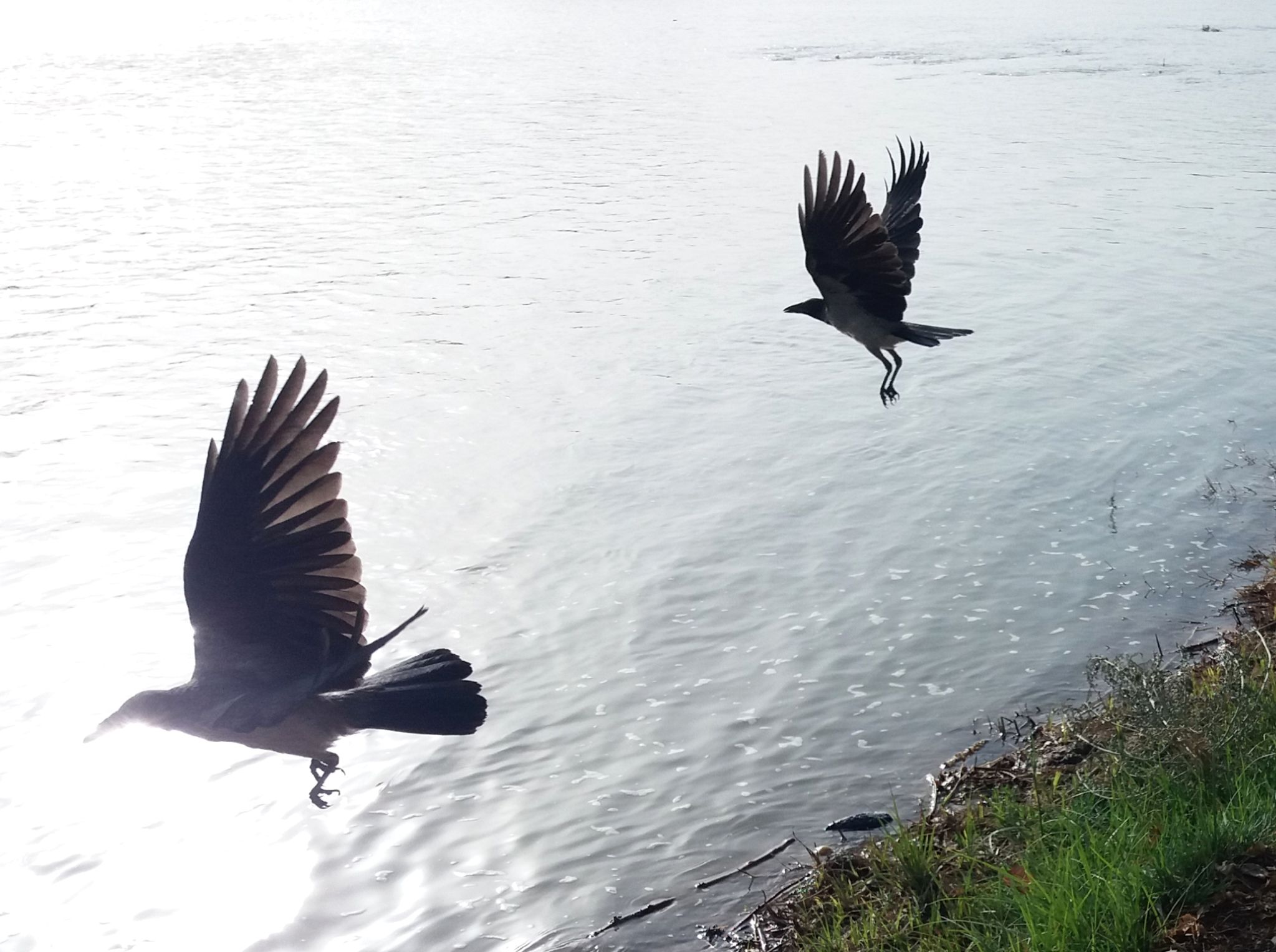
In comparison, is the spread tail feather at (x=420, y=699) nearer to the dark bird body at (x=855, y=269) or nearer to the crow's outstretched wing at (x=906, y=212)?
the dark bird body at (x=855, y=269)

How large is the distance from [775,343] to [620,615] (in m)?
7.03

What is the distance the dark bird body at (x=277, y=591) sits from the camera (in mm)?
4719

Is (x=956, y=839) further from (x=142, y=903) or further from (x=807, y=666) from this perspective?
(x=142, y=903)

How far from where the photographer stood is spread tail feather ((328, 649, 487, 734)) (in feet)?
14.9

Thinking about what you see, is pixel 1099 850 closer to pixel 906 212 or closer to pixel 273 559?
pixel 273 559

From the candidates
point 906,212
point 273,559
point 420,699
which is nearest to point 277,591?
point 273,559

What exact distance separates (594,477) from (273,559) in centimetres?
709

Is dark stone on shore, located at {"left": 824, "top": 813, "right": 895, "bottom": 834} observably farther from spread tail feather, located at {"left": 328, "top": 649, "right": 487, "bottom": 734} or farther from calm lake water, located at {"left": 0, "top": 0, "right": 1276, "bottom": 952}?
spread tail feather, located at {"left": 328, "top": 649, "right": 487, "bottom": 734}

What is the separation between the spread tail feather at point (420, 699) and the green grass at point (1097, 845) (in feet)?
5.81

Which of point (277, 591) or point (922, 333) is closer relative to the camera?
point (277, 591)

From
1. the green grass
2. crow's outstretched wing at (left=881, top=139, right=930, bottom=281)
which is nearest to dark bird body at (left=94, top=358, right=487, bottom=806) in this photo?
the green grass

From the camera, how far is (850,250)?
8.50 meters

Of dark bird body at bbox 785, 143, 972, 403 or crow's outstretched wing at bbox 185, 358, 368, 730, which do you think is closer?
crow's outstretched wing at bbox 185, 358, 368, 730

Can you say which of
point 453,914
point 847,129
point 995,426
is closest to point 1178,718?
point 453,914
